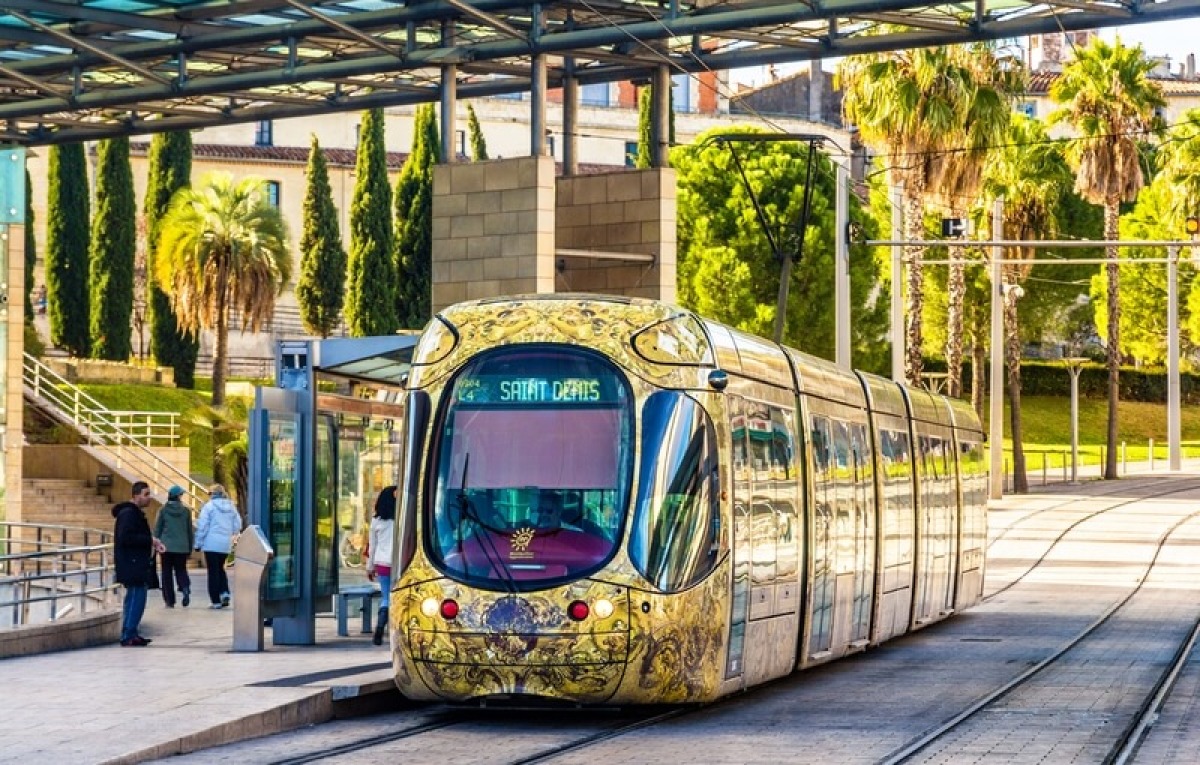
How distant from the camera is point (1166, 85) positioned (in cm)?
13100

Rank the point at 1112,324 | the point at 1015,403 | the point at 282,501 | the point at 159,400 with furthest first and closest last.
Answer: the point at 1112,324 → the point at 1015,403 → the point at 159,400 → the point at 282,501

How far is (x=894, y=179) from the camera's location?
2215 inches

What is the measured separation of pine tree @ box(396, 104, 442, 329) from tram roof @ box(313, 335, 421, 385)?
168 feet

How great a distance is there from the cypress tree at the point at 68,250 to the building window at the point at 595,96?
1555 inches

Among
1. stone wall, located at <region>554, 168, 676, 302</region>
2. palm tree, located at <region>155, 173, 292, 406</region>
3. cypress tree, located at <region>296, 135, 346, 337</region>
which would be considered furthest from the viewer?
cypress tree, located at <region>296, 135, 346, 337</region>

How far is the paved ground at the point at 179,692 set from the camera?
14266 mm

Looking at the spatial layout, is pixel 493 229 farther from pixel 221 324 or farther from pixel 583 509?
pixel 221 324

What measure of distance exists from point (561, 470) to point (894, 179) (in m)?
41.6

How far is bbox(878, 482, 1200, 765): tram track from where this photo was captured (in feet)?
48.2

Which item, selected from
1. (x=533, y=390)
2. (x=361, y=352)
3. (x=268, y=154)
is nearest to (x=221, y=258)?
(x=268, y=154)

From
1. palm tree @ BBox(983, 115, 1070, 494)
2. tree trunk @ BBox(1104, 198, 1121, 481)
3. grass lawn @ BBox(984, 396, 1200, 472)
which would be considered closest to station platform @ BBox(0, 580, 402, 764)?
palm tree @ BBox(983, 115, 1070, 494)

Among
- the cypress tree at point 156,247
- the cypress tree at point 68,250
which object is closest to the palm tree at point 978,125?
the cypress tree at point 156,247

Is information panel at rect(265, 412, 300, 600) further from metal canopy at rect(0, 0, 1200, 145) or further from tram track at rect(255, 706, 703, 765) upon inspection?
metal canopy at rect(0, 0, 1200, 145)

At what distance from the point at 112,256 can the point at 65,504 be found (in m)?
26.8
